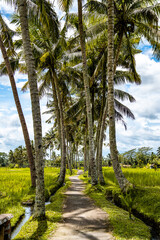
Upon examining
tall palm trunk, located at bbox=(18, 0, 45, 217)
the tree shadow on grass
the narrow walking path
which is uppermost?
tall palm trunk, located at bbox=(18, 0, 45, 217)

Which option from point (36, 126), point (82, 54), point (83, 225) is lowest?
point (83, 225)

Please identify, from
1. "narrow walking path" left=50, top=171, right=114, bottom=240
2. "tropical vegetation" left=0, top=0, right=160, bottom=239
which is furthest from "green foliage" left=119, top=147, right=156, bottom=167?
"narrow walking path" left=50, top=171, right=114, bottom=240

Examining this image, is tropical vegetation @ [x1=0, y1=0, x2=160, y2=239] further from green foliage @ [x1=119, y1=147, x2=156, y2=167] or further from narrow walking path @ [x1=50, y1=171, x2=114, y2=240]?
green foliage @ [x1=119, y1=147, x2=156, y2=167]

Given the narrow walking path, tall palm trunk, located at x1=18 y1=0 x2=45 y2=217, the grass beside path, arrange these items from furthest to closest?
tall palm trunk, located at x1=18 y1=0 x2=45 y2=217
the narrow walking path
the grass beside path

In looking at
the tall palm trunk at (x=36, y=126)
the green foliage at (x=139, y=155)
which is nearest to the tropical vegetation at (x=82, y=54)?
the tall palm trunk at (x=36, y=126)

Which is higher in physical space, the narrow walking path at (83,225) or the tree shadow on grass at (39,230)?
the tree shadow on grass at (39,230)

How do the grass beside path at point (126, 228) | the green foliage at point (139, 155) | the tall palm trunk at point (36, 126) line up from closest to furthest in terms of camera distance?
the grass beside path at point (126, 228), the tall palm trunk at point (36, 126), the green foliage at point (139, 155)

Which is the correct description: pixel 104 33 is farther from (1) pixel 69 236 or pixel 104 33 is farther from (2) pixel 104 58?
(1) pixel 69 236

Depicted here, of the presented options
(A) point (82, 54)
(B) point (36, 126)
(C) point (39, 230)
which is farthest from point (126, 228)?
(A) point (82, 54)

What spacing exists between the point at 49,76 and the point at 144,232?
13.8 m

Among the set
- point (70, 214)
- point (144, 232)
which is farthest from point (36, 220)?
point (144, 232)

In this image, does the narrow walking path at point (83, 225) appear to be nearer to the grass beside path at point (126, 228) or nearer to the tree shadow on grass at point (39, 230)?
the grass beside path at point (126, 228)

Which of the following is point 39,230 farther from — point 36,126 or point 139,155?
point 139,155

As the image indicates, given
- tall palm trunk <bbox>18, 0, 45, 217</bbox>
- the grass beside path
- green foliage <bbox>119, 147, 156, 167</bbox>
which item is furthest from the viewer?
green foliage <bbox>119, 147, 156, 167</bbox>
